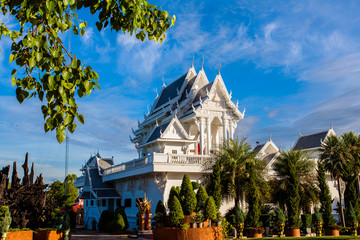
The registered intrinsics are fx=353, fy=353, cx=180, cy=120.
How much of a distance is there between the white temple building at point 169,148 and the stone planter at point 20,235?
9898mm

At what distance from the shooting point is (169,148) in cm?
3148

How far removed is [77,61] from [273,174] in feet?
88.8

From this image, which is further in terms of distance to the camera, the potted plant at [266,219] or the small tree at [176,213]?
the potted plant at [266,219]

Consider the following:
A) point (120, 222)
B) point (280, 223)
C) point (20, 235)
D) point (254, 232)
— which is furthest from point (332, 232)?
point (20, 235)

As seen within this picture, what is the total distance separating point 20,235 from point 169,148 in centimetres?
1531

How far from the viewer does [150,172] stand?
27188 mm

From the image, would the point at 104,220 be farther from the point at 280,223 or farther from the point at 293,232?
the point at 293,232

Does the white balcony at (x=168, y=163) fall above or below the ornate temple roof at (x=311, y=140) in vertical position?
below

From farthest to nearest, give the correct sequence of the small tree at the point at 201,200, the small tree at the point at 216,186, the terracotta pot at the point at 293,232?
the terracotta pot at the point at 293,232 < the small tree at the point at 216,186 < the small tree at the point at 201,200

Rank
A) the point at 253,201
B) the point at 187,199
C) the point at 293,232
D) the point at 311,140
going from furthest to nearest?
the point at 311,140 < the point at 293,232 < the point at 253,201 < the point at 187,199

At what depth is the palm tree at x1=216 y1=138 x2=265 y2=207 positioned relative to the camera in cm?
2466

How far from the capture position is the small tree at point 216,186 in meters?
23.5

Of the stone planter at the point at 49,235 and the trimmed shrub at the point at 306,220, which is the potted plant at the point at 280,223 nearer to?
the trimmed shrub at the point at 306,220

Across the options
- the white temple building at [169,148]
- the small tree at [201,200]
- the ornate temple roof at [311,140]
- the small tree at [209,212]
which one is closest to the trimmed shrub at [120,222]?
the white temple building at [169,148]
